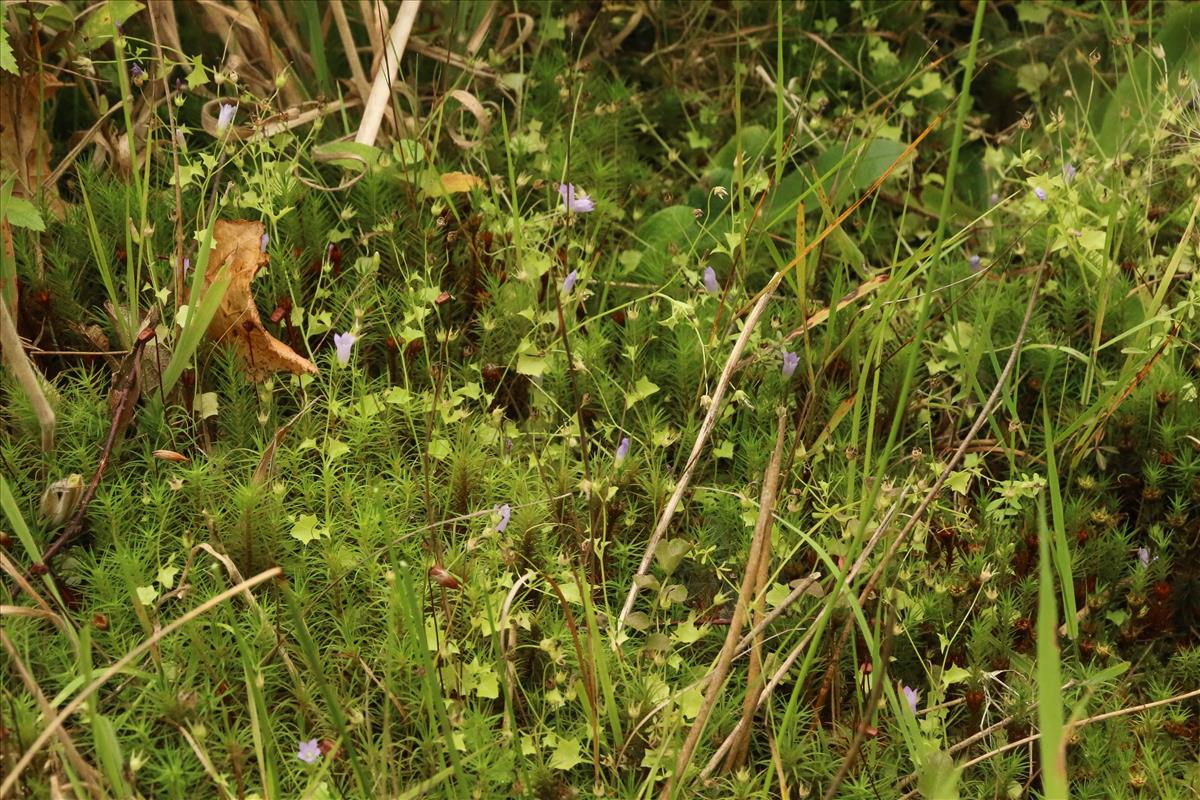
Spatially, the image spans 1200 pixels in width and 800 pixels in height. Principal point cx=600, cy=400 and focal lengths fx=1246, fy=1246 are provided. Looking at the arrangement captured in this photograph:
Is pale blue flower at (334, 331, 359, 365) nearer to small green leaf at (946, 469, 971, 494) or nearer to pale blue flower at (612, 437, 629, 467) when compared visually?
pale blue flower at (612, 437, 629, 467)

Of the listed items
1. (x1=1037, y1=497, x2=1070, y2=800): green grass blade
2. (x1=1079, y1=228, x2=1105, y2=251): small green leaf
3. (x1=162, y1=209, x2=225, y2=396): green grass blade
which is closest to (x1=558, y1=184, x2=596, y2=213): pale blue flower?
(x1=162, y1=209, x2=225, y2=396): green grass blade

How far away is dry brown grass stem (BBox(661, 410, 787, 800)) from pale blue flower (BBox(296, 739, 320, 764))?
50cm

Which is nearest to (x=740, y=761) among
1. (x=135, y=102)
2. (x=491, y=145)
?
(x=491, y=145)

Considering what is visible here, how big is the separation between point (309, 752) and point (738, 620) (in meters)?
0.66

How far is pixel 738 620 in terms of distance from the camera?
1.88m

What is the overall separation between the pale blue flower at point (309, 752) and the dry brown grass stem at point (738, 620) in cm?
50

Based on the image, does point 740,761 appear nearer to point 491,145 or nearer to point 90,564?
point 90,564

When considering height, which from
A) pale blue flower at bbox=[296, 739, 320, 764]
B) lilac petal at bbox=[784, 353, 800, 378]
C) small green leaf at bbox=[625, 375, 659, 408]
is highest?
lilac petal at bbox=[784, 353, 800, 378]

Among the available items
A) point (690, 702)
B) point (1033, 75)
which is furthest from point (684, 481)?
point (1033, 75)

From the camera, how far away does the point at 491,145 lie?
2877 mm

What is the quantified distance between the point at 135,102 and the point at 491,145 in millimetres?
809

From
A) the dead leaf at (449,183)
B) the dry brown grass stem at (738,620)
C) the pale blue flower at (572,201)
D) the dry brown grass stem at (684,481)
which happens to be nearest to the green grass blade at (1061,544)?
the dry brown grass stem at (738,620)

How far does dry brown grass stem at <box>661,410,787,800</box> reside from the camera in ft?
5.97

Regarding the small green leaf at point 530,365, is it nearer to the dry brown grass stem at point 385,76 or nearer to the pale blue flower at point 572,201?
the pale blue flower at point 572,201
